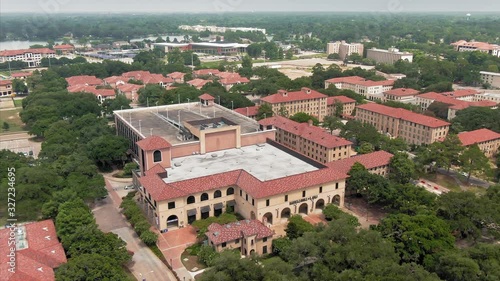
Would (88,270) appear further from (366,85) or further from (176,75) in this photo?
(176,75)

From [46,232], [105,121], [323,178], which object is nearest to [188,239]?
[46,232]

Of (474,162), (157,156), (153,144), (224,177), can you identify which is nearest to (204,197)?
(224,177)

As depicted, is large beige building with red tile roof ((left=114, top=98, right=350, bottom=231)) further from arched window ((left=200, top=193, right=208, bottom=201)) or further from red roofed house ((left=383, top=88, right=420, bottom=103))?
red roofed house ((left=383, top=88, right=420, bottom=103))

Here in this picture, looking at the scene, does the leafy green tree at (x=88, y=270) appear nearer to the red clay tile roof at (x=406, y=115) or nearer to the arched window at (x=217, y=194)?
the arched window at (x=217, y=194)

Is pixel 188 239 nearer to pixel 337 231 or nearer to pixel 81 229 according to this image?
pixel 81 229

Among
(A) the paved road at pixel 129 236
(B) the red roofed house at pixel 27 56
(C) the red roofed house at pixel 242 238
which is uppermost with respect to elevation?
(B) the red roofed house at pixel 27 56

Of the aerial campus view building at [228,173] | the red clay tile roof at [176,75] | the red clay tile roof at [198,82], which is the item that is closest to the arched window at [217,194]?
the aerial campus view building at [228,173]
